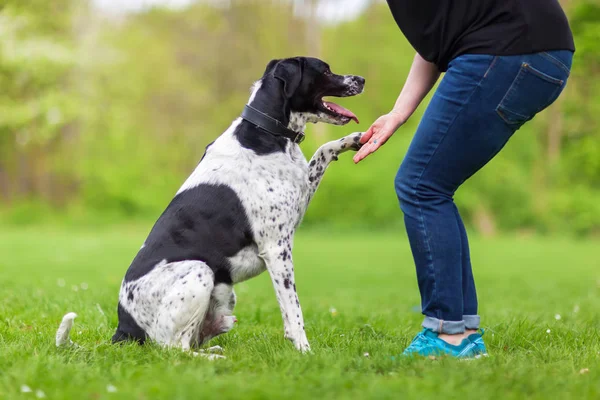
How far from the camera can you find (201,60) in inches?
1062

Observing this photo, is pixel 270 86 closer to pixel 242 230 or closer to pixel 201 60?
pixel 242 230

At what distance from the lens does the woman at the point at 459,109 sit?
2.93 m

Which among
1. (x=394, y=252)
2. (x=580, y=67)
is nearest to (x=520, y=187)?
(x=394, y=252)

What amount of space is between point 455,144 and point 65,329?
2.01 meters

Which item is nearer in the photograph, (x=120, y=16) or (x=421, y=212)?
(x=421, y=212)

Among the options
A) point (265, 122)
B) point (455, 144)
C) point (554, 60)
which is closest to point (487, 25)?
point (554, 60)

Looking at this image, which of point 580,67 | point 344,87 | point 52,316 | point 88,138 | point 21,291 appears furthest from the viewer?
point 88,138

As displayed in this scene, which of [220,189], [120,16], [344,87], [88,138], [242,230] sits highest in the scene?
[120,16]

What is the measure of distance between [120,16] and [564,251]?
19684 millimetres

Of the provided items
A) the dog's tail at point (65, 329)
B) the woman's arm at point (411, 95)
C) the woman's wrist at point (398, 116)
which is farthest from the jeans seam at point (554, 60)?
the dog's tail at point (65, 329)

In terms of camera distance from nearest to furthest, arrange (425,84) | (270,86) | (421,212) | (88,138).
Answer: (421,212) → (425,84) → (270,86) → (88,138)

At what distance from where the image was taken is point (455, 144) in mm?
3037

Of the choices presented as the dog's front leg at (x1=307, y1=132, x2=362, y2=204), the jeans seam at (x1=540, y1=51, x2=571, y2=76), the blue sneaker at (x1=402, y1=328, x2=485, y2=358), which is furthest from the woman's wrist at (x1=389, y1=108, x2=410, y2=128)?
the blue sneaker at (x1=402, y1=328, x2=485, y2=358)

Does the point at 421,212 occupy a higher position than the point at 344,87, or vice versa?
the point at 344,87
